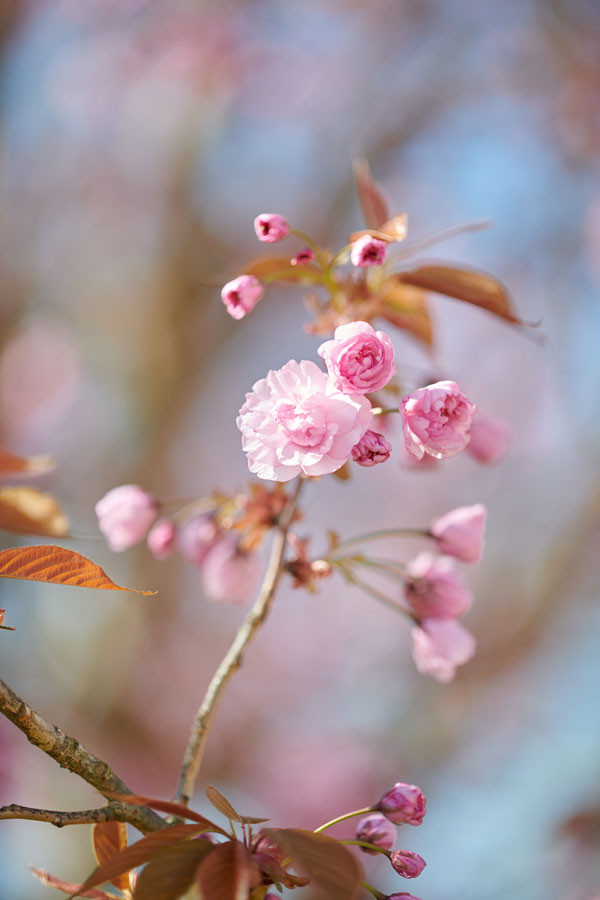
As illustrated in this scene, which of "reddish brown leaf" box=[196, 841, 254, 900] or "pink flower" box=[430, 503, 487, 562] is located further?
"pink flower" box=[430, 503, 487, 562]

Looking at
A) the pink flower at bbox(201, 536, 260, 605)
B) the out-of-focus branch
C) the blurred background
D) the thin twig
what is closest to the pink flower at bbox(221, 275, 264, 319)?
the thin twig

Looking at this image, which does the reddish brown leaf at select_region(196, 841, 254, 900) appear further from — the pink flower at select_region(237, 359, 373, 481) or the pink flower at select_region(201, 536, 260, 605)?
the pink flower at select_region(201, 536, 260, 605)

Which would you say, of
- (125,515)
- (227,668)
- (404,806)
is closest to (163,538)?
(125,515)

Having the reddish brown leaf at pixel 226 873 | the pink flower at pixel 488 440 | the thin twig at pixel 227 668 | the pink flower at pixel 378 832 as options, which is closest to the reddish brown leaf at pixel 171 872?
the reddish brown leaf at pixel 226 873

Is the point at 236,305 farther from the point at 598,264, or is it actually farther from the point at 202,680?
the point at 598,264

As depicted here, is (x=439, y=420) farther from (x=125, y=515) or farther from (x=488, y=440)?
(x=125, y=515)
